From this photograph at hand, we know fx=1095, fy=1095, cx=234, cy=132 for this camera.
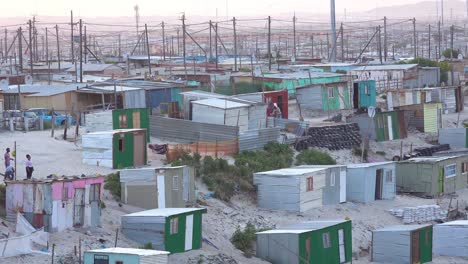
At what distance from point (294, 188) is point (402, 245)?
11.5 ft

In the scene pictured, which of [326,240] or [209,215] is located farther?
[209,215]

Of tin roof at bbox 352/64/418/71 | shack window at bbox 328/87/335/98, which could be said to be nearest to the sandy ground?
shack window at bbox 328/87/335/98

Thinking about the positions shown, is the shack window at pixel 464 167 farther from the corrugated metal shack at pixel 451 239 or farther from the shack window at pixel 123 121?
the shack window at pixel 123 121

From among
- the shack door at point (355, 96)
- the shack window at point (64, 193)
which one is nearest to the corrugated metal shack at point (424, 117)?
the shack door at point (355, 96)

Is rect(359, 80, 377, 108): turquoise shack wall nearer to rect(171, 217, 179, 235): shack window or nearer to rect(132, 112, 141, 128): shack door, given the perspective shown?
rect(132, 112, 141, 128): shack door

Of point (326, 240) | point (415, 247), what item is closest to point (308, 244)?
point (326, 240)

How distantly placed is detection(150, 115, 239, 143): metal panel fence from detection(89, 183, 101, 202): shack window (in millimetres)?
9570

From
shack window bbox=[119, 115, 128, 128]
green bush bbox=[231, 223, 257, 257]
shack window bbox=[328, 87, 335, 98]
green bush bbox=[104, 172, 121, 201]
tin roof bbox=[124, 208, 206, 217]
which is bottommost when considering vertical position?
green bush bbox=[231, 223, 257, 257]

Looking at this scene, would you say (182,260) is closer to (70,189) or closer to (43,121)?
(70,189)

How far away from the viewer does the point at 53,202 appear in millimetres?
19922

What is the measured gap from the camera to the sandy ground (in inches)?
798

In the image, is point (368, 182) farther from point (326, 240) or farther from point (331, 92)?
point (331, 92)

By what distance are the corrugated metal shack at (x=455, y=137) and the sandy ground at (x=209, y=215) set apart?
17.9 feet

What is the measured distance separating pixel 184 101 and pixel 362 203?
873 centimetres
